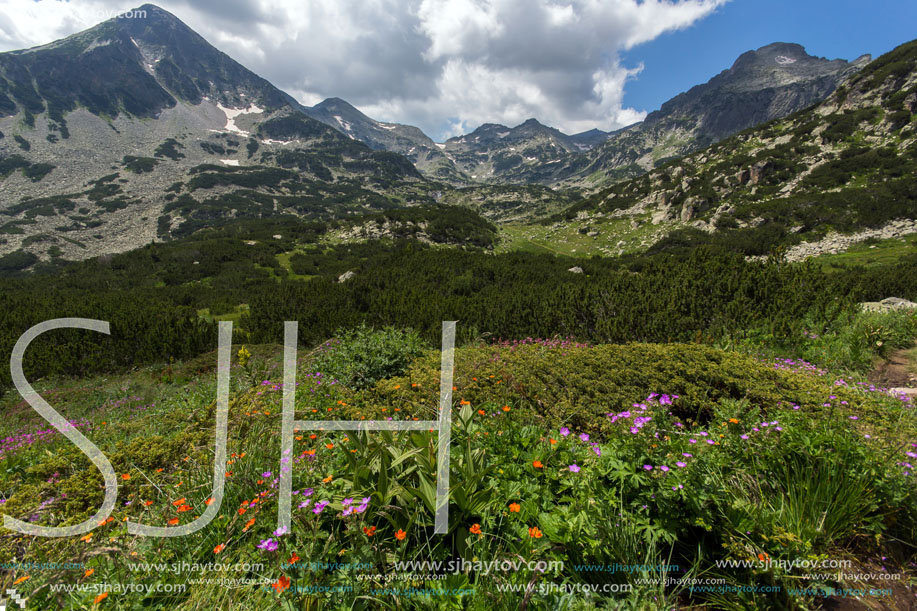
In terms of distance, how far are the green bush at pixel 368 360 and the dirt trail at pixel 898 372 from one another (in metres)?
7.36

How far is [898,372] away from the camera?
5355 millimetres

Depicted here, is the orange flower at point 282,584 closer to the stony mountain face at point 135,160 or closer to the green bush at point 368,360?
the green bush at point 368,360

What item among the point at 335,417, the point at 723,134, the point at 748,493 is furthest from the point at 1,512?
the point at 723,134

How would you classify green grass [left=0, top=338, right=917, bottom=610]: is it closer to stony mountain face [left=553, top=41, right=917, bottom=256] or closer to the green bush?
the green bush

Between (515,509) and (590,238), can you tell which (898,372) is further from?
(590,238)

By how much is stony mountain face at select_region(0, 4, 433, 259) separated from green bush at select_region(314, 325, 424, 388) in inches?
3675

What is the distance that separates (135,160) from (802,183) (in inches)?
6619

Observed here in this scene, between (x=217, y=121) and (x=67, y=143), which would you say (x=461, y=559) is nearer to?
(x=67, y=143)

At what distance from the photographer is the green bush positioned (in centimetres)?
643

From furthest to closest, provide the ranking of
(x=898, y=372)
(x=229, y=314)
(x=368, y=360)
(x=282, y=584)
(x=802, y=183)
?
(x=802, y=183), (x=229, y=314), (x=368, y=360), (x=898, y=372), (x=282, y=584)

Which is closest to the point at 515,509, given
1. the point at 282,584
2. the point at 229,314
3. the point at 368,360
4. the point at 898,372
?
the point at 282,584

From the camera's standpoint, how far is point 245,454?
3102 mm

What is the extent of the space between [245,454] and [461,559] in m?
2.18

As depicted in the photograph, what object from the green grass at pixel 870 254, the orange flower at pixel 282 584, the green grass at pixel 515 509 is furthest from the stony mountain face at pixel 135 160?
the green grass at pixel 870 254
